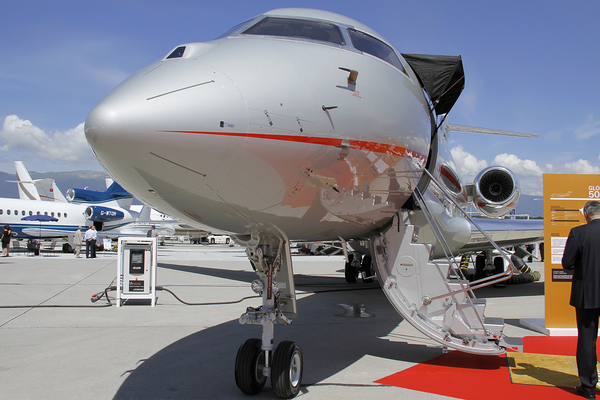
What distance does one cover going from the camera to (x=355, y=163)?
3.60 m

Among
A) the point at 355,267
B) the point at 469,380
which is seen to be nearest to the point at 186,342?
the point at 469,380

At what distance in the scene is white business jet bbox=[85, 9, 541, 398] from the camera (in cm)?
278

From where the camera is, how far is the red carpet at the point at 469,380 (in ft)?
13.8

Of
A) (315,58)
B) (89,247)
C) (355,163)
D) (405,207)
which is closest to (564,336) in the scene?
(405,207)

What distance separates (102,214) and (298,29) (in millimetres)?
30377

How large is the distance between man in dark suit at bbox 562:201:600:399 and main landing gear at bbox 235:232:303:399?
2.81m

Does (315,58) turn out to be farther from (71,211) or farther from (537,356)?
(71,211)

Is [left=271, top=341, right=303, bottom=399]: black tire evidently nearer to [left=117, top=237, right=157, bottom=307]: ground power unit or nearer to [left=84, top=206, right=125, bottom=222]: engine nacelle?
[left=117, top=237, right=157, bottom=307]: ground power unit

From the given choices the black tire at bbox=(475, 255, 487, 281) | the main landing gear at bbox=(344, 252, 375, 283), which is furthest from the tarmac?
the main landing gear at bbox=(344, 252, 375, 283)

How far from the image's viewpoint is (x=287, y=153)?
3.08 m

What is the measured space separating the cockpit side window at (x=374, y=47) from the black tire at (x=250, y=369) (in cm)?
312

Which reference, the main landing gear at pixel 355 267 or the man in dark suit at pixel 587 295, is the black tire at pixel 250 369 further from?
the main landing gear at pixel 355 267

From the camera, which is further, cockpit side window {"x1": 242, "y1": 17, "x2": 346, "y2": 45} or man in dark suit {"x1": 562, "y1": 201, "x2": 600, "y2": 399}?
man in dark suit {"x1": 562, "y1": 201, "x2": 600, "y2": 399}

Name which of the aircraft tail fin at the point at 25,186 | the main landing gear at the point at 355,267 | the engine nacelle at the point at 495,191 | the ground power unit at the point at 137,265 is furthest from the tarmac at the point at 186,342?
the aircraft tail fin at the point at 25,186
